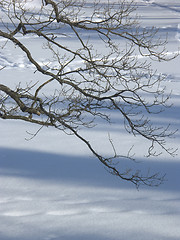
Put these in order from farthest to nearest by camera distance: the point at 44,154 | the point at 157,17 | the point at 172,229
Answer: the point at 157,17, the point at 44,154, the point at 172,229

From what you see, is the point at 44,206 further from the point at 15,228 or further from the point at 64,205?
the point at 15,228

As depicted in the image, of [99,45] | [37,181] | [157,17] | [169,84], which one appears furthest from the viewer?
[157,17]

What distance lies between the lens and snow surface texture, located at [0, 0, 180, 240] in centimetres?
419

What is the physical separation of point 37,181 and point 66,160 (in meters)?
0.83

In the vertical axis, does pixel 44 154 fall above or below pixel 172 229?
below

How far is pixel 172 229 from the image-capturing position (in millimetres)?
4164

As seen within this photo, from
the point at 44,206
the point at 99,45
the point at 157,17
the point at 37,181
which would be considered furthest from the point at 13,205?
the point at 157,17

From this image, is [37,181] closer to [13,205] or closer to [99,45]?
[13,205]

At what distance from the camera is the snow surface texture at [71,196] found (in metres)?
4.19

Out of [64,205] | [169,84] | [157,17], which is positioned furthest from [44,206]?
[157,17]

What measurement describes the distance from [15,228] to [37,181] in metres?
1.27

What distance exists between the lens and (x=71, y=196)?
504cm

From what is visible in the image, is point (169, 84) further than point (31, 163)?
Yes

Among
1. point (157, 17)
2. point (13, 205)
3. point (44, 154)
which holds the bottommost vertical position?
point (157, 17)
